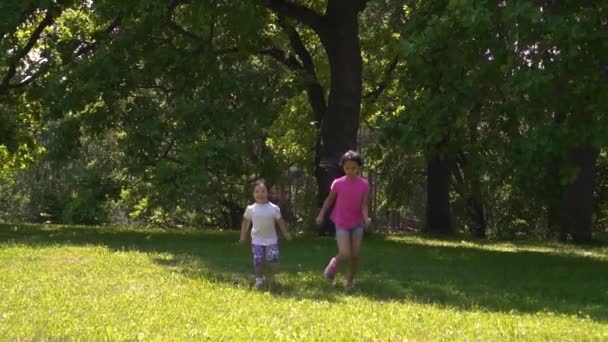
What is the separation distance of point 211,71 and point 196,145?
2.93 m

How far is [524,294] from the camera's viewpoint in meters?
10.9

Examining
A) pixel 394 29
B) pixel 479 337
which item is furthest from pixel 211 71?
pixel 479 337

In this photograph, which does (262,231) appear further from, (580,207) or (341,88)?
(580,207)

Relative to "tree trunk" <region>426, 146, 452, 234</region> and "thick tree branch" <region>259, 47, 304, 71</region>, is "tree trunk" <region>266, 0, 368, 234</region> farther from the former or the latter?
"tree trunk" <region>426, 146, 452, 234</region>

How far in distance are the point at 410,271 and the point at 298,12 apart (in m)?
9.44

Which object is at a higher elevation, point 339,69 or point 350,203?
point 339,69

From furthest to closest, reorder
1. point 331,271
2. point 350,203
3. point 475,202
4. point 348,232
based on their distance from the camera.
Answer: point 475,202, point 331,271, point 348,232, point 350,203

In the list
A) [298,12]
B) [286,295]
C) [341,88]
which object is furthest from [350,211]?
[298,12]

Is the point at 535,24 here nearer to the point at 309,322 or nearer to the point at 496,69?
the point at 496,69

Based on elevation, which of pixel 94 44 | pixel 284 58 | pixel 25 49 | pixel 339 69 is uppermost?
pixel 284 58

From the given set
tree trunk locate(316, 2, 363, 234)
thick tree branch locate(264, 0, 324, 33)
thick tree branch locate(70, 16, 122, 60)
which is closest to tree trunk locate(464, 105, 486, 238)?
tree trunk locate(316, 2, 363, 234)

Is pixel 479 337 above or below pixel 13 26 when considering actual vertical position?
below

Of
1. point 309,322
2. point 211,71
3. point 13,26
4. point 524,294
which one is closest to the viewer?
point 309,322

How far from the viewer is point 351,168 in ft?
33.2
